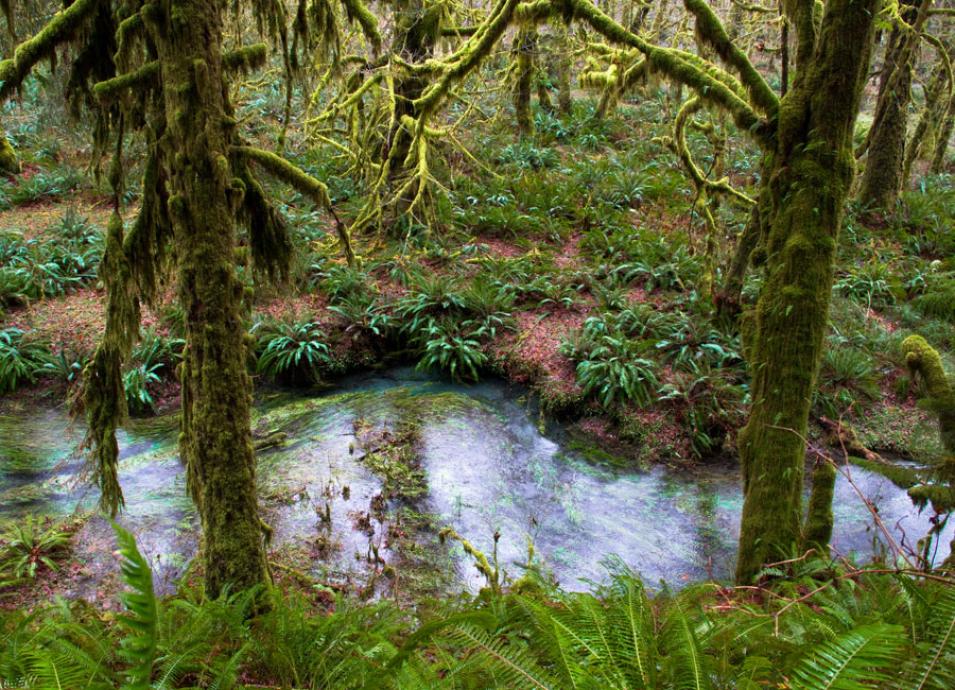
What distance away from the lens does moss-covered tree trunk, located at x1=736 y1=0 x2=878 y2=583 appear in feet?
11.5

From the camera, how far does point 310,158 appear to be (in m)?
14.9

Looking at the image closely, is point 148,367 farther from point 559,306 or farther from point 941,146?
point 941,146

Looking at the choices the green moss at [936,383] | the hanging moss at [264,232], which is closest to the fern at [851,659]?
the green moss at [936,383]

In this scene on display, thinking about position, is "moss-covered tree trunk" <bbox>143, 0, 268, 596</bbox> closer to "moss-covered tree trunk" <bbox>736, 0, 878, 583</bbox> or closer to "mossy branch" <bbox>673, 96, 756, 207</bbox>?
"moss-covered tree trunk" <bbox>736, 0, 878, 583</bbox>

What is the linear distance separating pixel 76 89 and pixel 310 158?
Result: 12307mm

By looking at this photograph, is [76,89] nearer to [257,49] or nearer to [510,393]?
[257,49]

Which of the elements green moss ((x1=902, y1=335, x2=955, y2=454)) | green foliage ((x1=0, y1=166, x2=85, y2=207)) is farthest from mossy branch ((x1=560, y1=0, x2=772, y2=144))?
green foliage ((x1=0, y1=166, x2=85, y2=207))

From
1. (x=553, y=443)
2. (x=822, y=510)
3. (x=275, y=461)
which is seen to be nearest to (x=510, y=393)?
(x=553, y=443)

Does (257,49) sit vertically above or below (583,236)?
above

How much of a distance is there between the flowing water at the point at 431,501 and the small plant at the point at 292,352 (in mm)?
751

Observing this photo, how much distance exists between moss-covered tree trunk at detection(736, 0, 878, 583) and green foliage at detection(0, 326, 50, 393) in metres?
9.33

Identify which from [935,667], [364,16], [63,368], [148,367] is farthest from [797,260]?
[63,368]

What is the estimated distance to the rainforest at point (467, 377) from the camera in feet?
8.38

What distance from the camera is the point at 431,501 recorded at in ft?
21.4
